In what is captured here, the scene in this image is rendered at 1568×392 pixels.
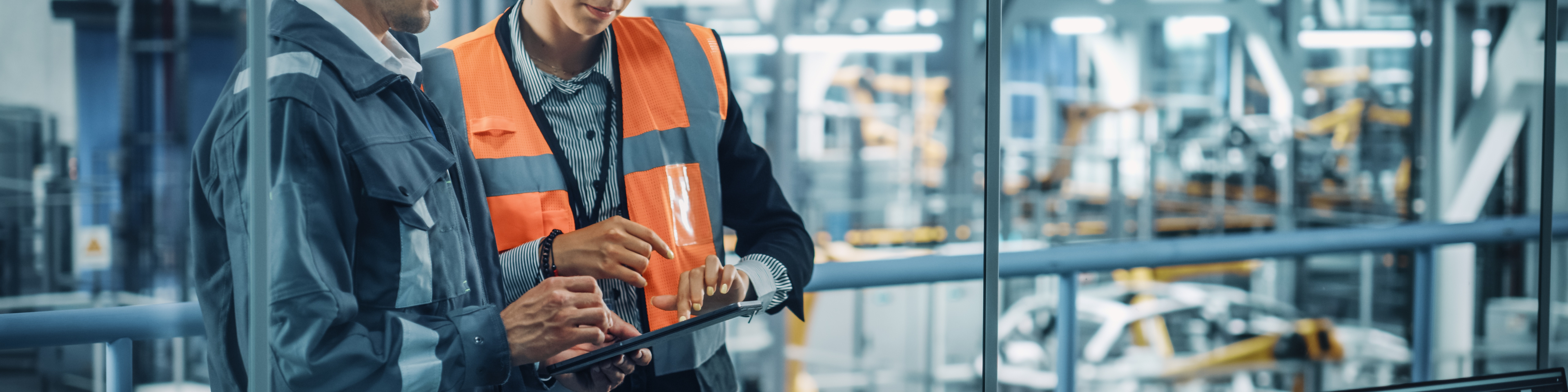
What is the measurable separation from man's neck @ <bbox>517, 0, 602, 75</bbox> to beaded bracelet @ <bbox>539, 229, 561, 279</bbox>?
0.25 meters

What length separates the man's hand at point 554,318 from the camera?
4.85 ft

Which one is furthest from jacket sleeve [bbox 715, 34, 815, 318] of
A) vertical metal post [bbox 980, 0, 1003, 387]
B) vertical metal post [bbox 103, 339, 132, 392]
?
vertical metal post [bbox 103, 339, 132, 392]

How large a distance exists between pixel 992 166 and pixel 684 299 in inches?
24.0

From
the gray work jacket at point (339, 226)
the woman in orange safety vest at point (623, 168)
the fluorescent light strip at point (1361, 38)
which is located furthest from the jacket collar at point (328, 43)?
the fluorescent light strip at point (1361, 38)

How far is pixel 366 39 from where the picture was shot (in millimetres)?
1354

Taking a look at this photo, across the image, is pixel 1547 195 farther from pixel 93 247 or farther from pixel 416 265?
pixel 93 247

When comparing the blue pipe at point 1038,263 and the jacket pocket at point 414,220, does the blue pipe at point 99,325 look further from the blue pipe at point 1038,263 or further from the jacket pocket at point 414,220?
the jacket pocket at point 414,220

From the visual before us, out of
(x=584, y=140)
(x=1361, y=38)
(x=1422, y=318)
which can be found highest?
(x=1361, y=38)

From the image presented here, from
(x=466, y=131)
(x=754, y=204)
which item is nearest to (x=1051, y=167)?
(x=754, y=204)

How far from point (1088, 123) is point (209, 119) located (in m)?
9.55

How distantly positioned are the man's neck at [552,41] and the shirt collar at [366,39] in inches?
7.2

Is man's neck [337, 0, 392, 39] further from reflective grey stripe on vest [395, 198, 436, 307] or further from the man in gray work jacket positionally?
reflective grey stripe on vest [395, 198, 436, 307]

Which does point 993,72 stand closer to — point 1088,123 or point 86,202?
point 86,202

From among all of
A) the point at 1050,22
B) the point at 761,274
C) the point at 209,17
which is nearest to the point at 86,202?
the point at 209,17
